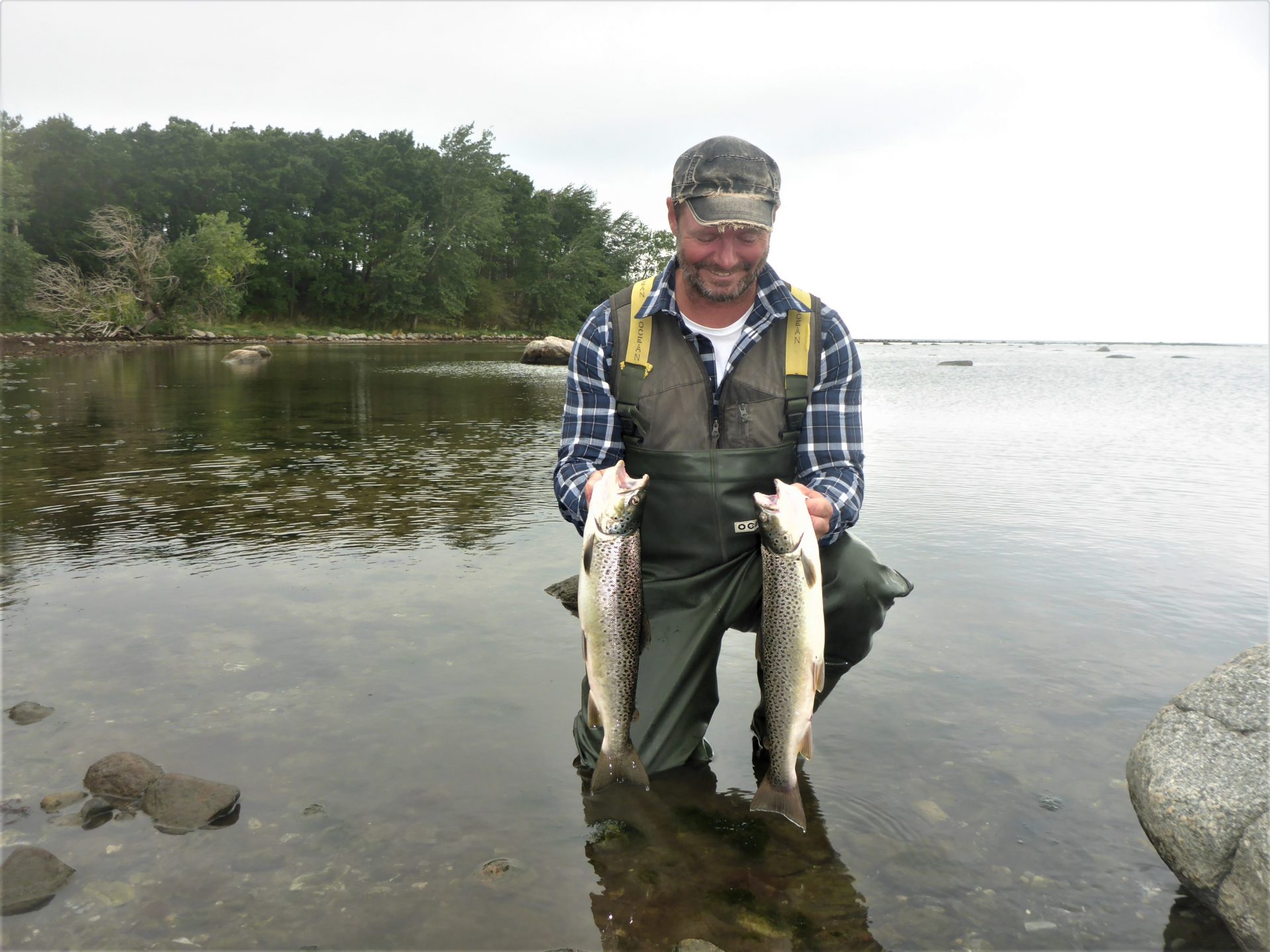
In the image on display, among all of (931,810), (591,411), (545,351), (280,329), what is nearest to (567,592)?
(591,411)

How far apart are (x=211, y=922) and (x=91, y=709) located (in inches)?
73.2

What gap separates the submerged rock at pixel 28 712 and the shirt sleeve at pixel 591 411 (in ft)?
8.51

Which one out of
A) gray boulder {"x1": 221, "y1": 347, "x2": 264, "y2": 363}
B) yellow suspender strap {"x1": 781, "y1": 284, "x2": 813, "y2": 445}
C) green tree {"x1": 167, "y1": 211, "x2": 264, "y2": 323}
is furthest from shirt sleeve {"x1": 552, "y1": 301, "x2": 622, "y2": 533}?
green tree {"x1": 167, "y1": 211, "x2": 264, "y2": 323}

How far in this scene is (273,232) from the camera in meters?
68.7

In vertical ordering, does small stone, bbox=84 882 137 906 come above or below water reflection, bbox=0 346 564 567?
below

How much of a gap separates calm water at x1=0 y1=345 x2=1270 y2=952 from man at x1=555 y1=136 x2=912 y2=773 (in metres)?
0.52

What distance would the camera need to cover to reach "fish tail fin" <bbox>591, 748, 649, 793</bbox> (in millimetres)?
3455

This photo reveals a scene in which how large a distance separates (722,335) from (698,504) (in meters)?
0.79

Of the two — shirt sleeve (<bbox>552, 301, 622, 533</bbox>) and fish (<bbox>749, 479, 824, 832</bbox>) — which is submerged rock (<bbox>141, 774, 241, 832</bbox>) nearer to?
shirt sleeve (<bbox>552, 301, 622, 533</bbox>)

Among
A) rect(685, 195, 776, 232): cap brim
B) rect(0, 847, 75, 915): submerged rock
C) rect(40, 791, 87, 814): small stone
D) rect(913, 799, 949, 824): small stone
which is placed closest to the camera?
rect(0, 847, 75, 915): submerged rock

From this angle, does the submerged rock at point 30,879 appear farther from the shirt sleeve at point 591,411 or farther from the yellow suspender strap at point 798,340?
the yellow suspender strap at point 798,340

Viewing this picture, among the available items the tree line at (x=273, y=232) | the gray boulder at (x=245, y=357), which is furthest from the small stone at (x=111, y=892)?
the tree line at (x=273, y=232)

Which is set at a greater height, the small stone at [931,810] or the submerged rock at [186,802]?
the submerged rock at [186,802]

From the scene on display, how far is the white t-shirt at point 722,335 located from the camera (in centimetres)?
400
